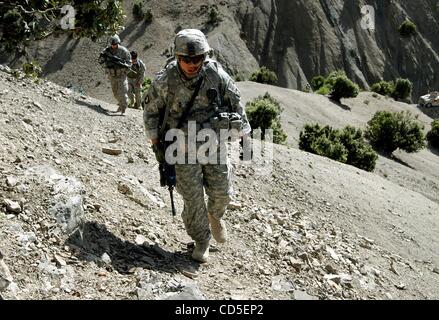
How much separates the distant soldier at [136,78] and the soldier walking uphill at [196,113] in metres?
10.8

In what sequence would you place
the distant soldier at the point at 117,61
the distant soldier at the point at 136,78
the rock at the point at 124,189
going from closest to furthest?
the rock at the point at 124,189 → the distant soldier at the point at 117,61 → the distant soldier at the point at 136,78

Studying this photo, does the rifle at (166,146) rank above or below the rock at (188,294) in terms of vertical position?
above

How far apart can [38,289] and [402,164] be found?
27.4 metres

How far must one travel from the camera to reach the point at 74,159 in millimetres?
7633

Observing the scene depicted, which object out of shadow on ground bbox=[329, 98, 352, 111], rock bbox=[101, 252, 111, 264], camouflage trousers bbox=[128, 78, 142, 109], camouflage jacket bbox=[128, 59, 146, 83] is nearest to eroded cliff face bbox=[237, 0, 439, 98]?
shadow on ground bbox=[329, 98, 352, 111]

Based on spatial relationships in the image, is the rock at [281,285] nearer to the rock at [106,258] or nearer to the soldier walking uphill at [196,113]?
the soldier walking uphill at [196,113]

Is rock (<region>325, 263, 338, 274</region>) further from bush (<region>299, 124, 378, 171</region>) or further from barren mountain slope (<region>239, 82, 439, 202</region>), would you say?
barren mountain slope (<region>239, 82, 439, 202</region>)

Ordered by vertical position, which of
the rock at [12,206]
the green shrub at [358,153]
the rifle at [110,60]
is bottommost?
the green shrub at [358,153]

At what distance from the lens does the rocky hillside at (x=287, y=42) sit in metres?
46.3

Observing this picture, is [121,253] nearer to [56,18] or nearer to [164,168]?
[164,168]

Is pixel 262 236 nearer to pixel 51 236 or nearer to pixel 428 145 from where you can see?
pixel 51 236

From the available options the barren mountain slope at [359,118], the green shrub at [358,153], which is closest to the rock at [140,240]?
the green shrub at [358,153]

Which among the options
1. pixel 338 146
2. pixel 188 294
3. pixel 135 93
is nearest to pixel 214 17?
pixel 338 146

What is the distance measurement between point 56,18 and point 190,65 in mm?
1729
